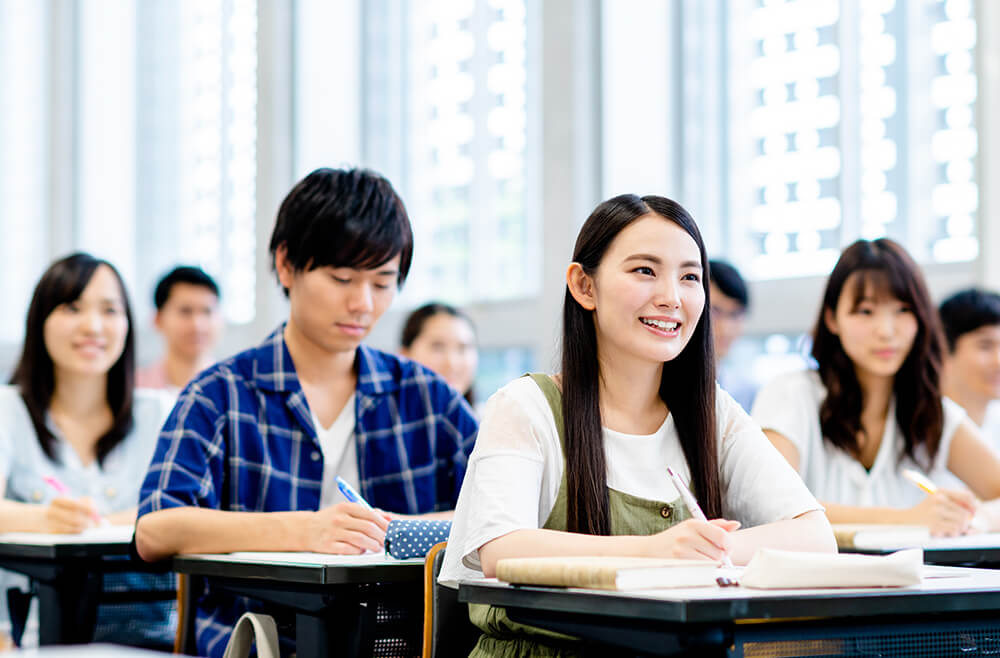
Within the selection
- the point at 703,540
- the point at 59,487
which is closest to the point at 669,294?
the point at 703,540

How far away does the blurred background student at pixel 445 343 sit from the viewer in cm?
388

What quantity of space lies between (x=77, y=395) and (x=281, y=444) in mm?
1058

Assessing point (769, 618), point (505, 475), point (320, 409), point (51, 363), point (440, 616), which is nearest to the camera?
point (769, 618)

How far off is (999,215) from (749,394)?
91cm

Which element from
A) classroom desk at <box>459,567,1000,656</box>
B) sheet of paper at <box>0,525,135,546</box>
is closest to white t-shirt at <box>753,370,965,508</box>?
classroom desk at <box>459,567,1000,656</box>

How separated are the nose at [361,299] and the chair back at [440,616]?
0.67 m

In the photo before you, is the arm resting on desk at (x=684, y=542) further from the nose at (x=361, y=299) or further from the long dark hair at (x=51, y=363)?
the long dark hair at (x=51, y=363)

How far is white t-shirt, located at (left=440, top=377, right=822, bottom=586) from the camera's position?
1.54m

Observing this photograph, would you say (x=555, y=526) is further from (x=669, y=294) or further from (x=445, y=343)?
(x=445, y=343)

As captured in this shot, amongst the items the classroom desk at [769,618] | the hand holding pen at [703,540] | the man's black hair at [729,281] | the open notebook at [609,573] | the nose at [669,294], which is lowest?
the classroom desk at [769,618]

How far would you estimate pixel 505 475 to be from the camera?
5.07 feet

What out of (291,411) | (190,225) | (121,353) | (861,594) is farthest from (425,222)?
(861,594)

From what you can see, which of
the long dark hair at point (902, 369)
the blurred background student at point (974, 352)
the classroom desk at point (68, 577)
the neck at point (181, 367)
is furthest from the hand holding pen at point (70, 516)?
the blurred background student at point (974, 352)

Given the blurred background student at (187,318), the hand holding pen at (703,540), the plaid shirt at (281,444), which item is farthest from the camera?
the blurred background student at (187,318)
